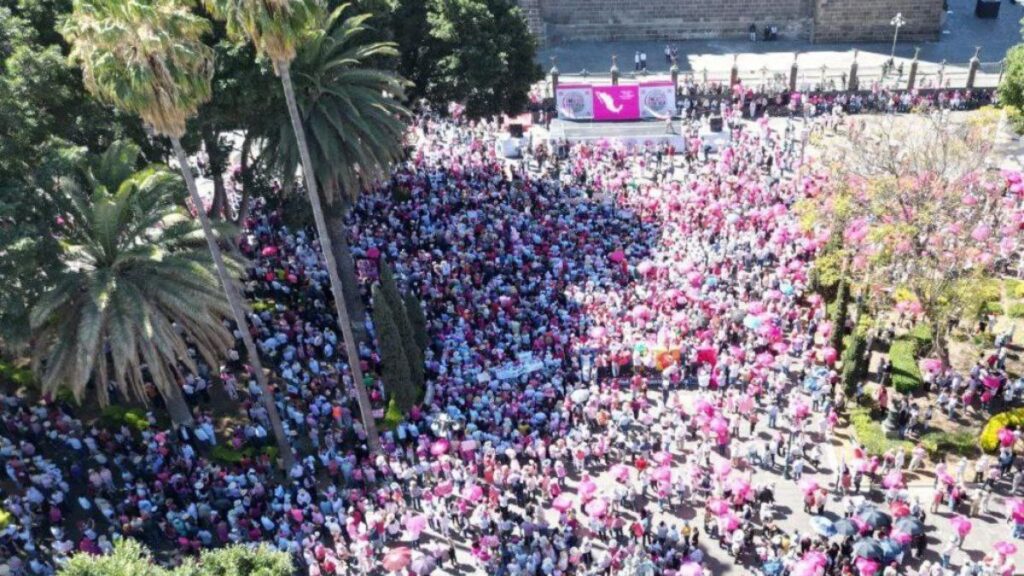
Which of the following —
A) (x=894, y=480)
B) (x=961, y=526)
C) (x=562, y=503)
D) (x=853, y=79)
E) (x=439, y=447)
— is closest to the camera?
(x=961, y=526)

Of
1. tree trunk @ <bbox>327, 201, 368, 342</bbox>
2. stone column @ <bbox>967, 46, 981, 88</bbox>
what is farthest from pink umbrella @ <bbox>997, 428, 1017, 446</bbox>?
stone column @ <bbox>967, 46, 981, 88</bbox>

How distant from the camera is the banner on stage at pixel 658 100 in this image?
52656 millimetres

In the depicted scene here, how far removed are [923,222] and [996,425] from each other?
24.0 feet

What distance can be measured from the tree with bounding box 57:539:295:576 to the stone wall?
6034 cm

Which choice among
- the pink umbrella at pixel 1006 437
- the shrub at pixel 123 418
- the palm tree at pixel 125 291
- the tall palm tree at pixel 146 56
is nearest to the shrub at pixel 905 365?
the pink umbrella at pixel 1006 437

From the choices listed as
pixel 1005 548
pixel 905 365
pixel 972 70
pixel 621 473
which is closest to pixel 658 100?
pixel 972 70

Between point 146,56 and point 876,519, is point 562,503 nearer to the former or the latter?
point 876,519

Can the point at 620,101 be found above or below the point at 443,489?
above

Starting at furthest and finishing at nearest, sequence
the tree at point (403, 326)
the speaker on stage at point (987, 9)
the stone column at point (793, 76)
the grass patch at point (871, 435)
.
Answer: the speaker on stage at point (987, 9), the stone column at point (793, 76), the tree at point (403, 326), the grass patch at point (871, 435)

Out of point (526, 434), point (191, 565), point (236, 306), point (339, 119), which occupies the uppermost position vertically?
point (339, 119)

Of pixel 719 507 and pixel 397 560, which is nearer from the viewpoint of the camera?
pixel 397 560

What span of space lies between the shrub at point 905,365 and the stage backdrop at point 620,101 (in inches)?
961

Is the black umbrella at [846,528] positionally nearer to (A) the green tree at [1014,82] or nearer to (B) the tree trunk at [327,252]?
(B) the tree trunk at [327,252]

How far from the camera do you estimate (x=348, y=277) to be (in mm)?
35438
